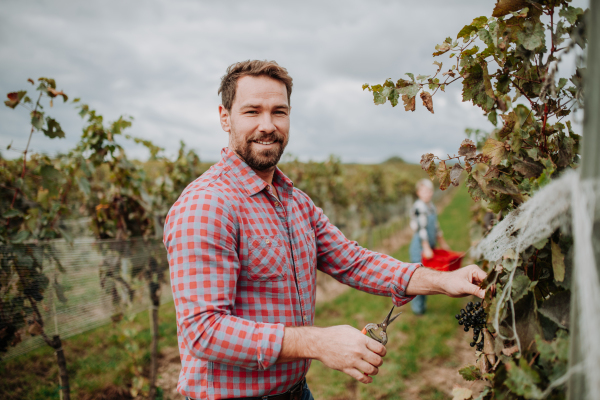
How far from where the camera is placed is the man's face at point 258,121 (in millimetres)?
1775

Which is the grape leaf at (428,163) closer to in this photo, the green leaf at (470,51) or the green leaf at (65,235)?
the green leaf at (470,51)

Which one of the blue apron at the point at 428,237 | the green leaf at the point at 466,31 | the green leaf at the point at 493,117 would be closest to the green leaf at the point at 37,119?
the green leaf at the point at 466,31

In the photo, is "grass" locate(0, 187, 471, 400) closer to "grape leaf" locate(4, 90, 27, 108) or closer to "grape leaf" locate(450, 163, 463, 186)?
"grape leaf" locate(4, 90, 27, 108)

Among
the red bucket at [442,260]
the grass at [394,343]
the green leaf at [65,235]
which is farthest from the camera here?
the red bucket at [442,260]

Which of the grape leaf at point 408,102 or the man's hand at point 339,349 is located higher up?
the grape leaf at point 408,102

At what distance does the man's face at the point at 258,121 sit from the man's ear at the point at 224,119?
107mm

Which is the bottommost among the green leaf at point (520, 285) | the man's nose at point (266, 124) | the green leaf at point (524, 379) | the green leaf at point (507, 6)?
the green leaf at point (524, 379)

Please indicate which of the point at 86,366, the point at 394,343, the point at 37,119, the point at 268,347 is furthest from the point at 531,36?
the point at 86,366

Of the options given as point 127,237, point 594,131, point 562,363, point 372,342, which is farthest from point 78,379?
point 594,131

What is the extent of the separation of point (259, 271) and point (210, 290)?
11.1 inches

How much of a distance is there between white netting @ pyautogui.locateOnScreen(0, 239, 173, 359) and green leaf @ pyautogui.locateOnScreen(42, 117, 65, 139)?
97 cm

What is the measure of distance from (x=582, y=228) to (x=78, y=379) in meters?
5.07

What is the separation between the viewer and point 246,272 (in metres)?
1.53

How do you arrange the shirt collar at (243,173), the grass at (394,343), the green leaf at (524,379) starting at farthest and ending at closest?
the grass at (394,343) → the shirt collar at (243,173) → the green leaf at (524,379)
